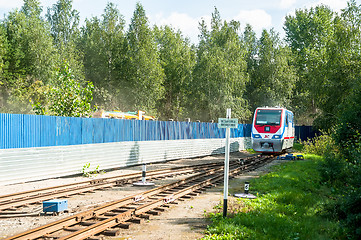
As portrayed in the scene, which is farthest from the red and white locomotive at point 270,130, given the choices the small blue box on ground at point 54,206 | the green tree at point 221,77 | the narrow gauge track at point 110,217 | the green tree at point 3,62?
the green tree at point 3,62

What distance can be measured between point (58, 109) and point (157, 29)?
50251 millimetres

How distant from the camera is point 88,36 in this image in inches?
2520

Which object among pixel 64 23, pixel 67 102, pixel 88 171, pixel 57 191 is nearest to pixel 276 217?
pixel 57 191

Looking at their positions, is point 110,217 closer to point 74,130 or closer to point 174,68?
point 74,130

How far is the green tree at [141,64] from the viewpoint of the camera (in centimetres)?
5194

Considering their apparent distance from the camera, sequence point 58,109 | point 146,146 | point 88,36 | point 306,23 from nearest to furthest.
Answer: point 58,109
point 146,146
point 88,36
point 306,23

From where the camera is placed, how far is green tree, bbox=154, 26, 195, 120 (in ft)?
200

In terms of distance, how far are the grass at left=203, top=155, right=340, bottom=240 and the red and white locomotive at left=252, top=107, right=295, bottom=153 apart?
11.6 meters

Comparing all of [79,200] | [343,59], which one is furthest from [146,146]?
[343,59]

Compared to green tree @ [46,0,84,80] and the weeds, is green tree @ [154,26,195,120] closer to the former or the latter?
green tree @ [46,0,84,80]

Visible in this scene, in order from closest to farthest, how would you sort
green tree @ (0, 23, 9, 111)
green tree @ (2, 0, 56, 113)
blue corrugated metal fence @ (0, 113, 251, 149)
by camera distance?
blue corrugated metal fence @ (0, 113, 251, 149), green tree @ (0, 23, 9, 111), green tree @ (2, 0, 56, 113)

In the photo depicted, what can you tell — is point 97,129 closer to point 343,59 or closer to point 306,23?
point 343,59

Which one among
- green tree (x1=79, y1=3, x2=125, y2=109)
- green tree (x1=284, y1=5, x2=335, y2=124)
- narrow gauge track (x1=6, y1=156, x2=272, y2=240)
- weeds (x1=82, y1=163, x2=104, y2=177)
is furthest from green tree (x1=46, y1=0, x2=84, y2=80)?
narrow gauge track (x1=6, y1=156, x2=272, y2=240)

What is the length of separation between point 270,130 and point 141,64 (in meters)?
29.3
